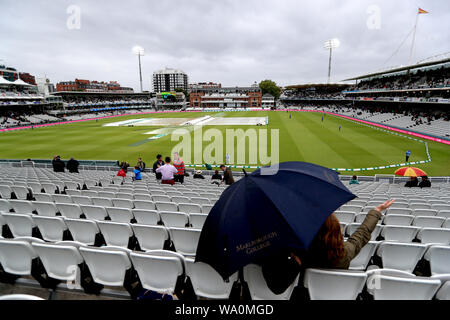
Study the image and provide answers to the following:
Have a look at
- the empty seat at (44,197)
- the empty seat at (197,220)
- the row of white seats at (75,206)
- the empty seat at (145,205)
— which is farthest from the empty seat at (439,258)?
the empty seat at (44,197)

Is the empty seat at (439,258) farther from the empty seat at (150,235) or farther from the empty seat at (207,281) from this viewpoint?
the empty seat at (150,235)

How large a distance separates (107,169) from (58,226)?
15.9m

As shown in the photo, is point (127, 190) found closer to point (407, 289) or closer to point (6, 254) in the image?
point (6, 254)

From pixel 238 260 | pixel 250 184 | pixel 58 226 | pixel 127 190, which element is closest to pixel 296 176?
pixel 250 184

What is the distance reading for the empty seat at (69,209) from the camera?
5203mm

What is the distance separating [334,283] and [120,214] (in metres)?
4.37

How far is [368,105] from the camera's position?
76938 millimetres

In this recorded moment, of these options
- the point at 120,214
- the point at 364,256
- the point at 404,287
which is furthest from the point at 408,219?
the point at 120,214

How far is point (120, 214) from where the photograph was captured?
5.04 m

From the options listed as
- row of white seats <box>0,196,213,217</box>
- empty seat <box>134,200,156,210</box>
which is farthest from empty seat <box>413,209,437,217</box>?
empty seat <box>134,200,156,210</box>

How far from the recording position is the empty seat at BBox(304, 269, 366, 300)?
7.19 feet

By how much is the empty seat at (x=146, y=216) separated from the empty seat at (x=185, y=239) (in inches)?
52.3

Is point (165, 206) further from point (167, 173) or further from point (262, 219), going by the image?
point (262, 219)

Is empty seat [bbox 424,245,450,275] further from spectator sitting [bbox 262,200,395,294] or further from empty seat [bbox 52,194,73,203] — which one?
empty seat [bbox 52,194,73,203]
